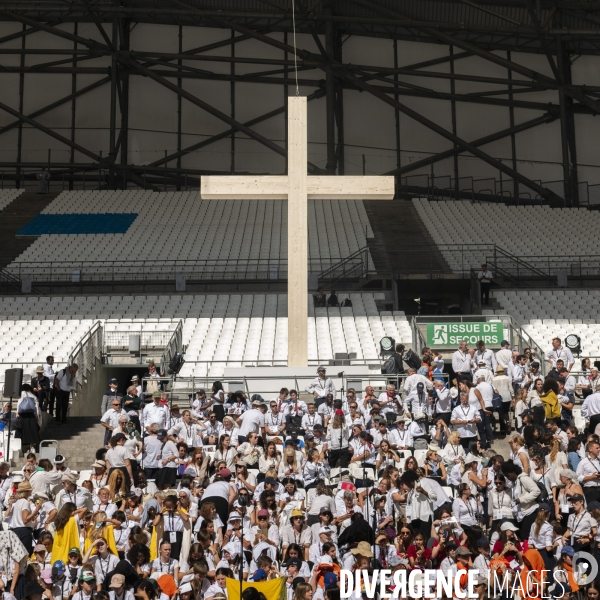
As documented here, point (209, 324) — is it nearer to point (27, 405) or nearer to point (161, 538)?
point (27, 405)

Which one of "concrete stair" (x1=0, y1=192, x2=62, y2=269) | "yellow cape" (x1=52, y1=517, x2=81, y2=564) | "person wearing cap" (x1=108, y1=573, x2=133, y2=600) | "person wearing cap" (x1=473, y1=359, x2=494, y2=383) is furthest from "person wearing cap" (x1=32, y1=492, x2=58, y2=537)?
"concrete stair" (x1=0, y1=192, x2=62, y2=269)

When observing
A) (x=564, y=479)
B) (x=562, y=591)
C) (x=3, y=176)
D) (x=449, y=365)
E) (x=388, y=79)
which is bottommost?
(x=562, y=591)

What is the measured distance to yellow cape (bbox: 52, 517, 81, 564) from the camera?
11.6 m

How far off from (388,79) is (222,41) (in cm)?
655

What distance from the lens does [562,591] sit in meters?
10.6

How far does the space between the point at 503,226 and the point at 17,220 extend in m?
16.7

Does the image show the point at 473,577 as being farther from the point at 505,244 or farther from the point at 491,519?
the point at 505,244

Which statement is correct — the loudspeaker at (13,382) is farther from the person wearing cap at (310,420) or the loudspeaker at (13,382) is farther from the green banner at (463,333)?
the green banner at (463,333)

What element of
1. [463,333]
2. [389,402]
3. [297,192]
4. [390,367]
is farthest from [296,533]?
[463,333]

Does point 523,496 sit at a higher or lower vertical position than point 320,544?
higher

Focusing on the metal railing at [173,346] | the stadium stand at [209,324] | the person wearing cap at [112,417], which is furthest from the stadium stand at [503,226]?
the person wearing cap at [112,417]

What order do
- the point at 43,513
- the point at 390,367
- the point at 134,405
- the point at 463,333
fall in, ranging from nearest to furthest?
1. the point at 43,513
2. the point at 134,405
3. the point at 390,367
4. the point at 463,333

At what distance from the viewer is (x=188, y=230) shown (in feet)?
120

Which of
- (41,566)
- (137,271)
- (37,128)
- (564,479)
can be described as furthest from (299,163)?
(37,128)
